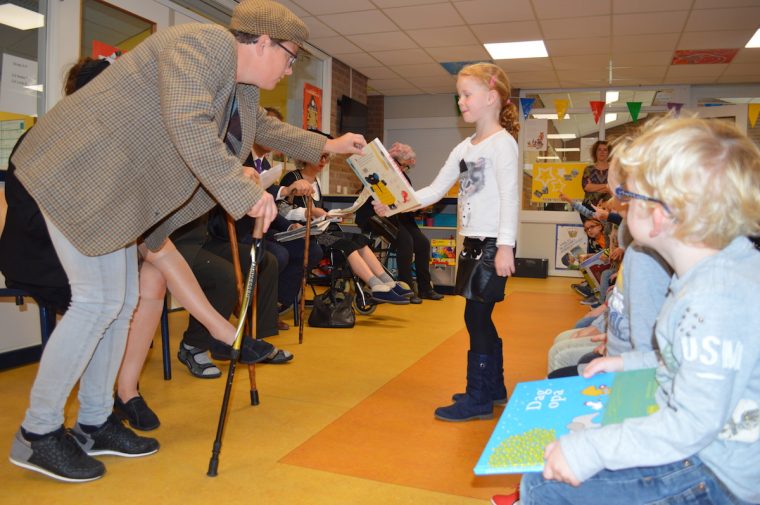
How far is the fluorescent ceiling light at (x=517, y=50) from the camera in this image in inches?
281

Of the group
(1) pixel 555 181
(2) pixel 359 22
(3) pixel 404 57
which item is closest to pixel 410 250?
(2) pixel 359 22

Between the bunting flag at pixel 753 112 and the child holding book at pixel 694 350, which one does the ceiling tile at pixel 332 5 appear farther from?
the bunting flag at pixel 753 112

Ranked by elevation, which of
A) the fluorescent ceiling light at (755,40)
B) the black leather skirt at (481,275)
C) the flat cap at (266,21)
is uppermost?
the fluorescent ceiling light at (755,40)

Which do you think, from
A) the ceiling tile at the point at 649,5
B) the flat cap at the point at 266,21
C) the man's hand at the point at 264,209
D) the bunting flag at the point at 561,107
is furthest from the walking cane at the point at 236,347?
the bunting flag at the point at 561,107

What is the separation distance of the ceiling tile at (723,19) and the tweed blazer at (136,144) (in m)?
5.69

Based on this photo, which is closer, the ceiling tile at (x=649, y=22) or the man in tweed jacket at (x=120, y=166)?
the man in tweed jacket at (x=120, y=166)

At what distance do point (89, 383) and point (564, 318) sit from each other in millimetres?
3793

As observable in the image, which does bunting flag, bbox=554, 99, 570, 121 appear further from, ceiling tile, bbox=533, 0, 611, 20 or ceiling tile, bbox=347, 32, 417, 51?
ceiling tile, bbox=533, 0, 611, 20

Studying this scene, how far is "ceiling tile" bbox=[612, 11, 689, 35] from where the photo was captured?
19.7ft

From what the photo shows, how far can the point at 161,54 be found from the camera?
164 centimetres

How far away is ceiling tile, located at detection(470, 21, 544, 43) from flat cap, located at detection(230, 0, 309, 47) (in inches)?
198

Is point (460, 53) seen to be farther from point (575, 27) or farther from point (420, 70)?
point (575, 27)

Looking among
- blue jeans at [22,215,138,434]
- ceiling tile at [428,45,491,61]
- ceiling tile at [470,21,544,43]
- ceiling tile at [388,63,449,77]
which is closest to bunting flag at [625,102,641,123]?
ceiling tile at [428,45,491,61]

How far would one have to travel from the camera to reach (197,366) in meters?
2.93
